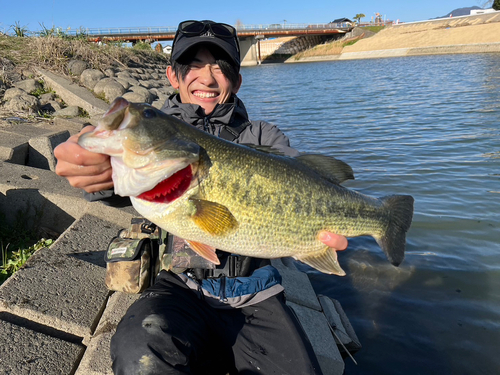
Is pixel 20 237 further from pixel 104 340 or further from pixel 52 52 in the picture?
pixel 52 52

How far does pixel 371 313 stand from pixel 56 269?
3.57 metres

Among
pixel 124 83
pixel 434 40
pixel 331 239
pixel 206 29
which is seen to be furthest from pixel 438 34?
pixel 331 239

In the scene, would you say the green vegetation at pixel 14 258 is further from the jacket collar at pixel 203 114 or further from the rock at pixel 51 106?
the rock at pixel 51 106

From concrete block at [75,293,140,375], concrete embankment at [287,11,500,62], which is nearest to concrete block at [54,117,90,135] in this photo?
concrete block at [75,293,140,375]

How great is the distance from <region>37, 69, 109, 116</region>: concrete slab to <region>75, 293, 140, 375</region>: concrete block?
258 inches

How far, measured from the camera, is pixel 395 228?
3047 millimetres

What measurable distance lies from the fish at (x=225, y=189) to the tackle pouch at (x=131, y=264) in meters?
0.83

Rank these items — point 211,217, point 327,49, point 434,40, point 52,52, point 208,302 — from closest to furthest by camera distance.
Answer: point 211,217
point 208,302
point 52,52
point 434,40
point 327,49

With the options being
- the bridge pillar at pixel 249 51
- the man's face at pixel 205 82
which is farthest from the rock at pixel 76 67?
the bridge pillar at pixel 249 51

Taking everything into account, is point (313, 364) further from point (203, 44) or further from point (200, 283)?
point (203, 44)

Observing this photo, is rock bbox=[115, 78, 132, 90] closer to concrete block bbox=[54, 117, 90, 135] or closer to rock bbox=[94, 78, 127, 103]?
rock bbox=[94, 78, 127, 103]

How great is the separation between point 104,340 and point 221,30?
2.94m

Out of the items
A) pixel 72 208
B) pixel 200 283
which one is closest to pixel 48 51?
pixel 72 208

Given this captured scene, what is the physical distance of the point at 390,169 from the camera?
9.20 metres
